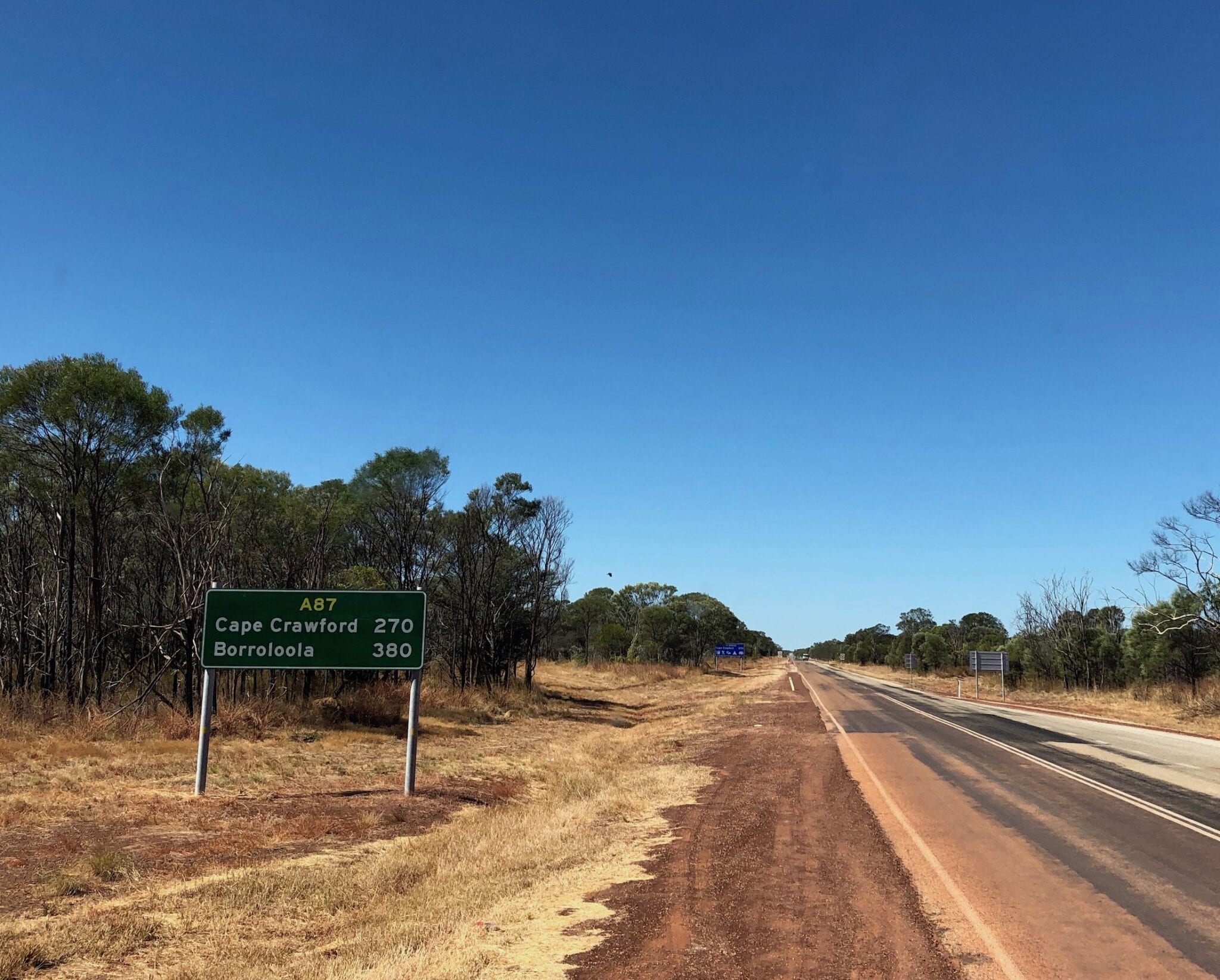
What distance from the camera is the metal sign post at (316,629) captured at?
15555 mm

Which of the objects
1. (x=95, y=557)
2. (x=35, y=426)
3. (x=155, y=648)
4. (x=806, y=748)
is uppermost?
(x=35, y=426)

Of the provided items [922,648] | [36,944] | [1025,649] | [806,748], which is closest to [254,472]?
[806,748]

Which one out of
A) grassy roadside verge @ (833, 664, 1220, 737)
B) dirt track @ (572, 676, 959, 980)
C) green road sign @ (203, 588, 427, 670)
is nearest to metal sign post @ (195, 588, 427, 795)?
green road sign @ (203, 588, 427, 670)

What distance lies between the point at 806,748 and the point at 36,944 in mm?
18082

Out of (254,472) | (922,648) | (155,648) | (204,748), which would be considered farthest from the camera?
(922,648)

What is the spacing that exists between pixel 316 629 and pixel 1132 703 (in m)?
41.8

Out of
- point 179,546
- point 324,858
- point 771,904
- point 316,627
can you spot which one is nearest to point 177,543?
point 179,546

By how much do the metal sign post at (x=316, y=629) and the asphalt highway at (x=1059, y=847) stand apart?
29.8 ft

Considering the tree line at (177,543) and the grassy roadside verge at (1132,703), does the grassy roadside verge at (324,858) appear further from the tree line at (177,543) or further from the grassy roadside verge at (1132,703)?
the grassy roadside verge at (1132,703)

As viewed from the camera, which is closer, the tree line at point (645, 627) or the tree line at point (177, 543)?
the tree line at point (177, 543)

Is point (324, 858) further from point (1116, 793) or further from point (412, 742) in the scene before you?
point (1116, 793)

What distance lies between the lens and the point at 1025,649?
67625mm

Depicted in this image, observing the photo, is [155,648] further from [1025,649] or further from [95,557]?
[1025,649]

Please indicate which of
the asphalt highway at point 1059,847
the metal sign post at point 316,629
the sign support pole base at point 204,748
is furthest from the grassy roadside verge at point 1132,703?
the sign support pole base at point 204,748
